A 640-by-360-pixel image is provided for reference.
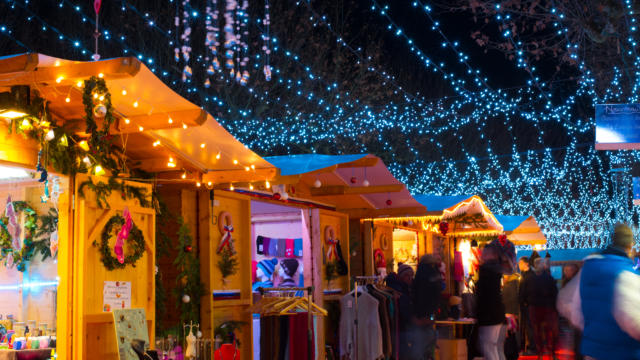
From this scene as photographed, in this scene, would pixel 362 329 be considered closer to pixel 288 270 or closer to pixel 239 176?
pixel 288 270

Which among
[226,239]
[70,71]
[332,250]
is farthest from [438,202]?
[70,71]

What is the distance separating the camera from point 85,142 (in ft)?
20.6

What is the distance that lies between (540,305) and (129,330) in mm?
6488

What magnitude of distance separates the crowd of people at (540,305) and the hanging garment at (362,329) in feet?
1.24

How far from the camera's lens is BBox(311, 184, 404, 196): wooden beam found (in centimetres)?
1102

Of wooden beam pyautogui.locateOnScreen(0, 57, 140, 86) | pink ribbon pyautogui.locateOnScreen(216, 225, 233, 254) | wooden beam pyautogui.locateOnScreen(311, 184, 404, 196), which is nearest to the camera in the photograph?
wooden beam pyautogui.locateOnScreen(0, 57, 140, 86)

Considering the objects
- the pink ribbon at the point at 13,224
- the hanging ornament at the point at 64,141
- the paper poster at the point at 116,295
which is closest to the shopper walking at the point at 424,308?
the paper poster at the point at 116,295

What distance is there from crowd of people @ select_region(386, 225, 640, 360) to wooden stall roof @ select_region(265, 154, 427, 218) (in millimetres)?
1526

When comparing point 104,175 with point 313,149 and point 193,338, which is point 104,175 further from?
point 313,149

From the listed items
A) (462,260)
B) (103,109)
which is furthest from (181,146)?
(462,260)

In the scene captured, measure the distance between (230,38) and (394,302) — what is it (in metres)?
4.76

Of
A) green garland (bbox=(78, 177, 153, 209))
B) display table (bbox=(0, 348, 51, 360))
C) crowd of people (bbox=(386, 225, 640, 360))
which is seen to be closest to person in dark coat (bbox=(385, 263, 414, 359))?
crowd of people (bbox=(386, 225, 640, 360))

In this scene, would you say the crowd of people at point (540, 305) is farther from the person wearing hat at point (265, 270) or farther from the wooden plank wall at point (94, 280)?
the wooden plank wall at point (94, 280)

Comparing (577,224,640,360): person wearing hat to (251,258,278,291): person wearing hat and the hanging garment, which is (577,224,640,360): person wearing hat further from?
(251,258,278,291): person wearing hat
